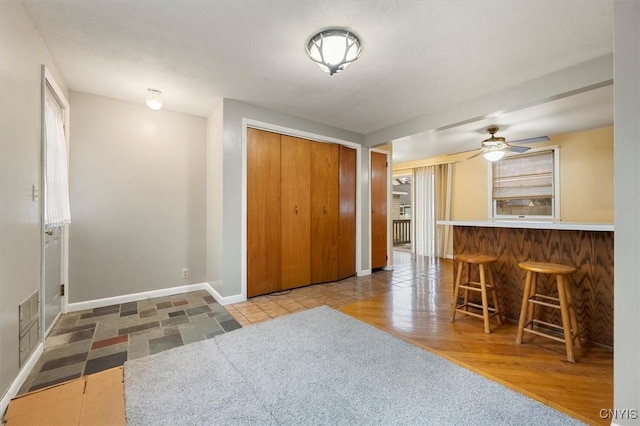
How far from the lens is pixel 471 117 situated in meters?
3.02

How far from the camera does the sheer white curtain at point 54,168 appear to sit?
2.12 metres

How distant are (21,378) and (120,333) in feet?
2.23

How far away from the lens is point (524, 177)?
501cm

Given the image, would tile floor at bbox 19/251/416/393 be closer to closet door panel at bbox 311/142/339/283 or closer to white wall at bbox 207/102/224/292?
closet door panel at bbox 311/142/339/283

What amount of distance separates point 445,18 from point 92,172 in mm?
3757

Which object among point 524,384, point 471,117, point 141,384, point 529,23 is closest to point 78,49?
point 141,384

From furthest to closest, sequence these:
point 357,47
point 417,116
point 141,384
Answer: point 417,116, point 357,47, point 141,384

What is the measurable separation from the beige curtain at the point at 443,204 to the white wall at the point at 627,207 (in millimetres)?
5041

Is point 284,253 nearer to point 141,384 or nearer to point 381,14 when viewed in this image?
point 141,384

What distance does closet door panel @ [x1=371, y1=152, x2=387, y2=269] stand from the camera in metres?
4.66

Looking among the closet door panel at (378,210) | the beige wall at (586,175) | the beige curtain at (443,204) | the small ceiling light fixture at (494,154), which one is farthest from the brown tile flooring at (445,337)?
the beige wall at (586,175)

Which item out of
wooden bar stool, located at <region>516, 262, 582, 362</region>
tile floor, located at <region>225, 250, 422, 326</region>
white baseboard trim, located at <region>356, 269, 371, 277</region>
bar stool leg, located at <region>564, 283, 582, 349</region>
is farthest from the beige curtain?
bar stool leg, located at <region>564, 283, 582, 349</region>

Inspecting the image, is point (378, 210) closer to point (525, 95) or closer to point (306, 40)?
point (525, 95)

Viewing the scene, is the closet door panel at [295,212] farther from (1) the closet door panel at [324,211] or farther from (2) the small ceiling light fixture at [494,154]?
(2) the small ceiling light fixture at [494,154]
